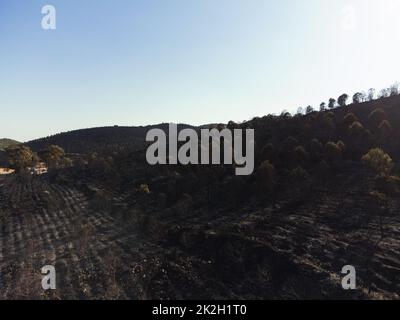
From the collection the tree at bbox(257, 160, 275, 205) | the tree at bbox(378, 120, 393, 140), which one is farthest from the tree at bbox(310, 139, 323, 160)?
the tree at bbox(378, 120, 393, 140)

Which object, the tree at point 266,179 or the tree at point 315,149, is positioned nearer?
the tree at point 266,179

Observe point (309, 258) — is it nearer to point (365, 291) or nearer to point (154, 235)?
point (365, 291)

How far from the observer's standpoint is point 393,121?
7250 centimetres

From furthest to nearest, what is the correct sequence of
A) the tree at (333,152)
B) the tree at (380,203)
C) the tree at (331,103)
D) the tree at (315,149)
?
the tree at (331,103), the tree at (315,149), the tree at (333,152), the tree at (380,203)

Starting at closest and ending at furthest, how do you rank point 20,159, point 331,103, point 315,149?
point 315,149 < point 20,159 < point 331,103

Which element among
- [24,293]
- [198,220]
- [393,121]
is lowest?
[24,293]

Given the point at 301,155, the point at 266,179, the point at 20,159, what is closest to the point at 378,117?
the point at 301,155

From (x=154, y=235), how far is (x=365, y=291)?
20.8 m

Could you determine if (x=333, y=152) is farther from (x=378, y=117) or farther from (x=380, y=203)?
(x=378, y=117)

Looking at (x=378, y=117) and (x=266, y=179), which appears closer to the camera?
(x=266, y=179)

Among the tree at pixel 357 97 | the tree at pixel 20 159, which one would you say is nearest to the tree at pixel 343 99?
the tree at pixel 357 97

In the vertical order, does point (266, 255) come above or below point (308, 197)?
below
